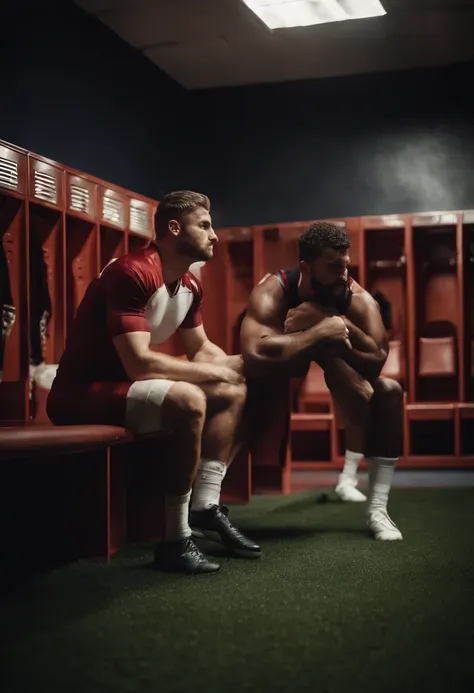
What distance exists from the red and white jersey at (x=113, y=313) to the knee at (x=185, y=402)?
0.24 m

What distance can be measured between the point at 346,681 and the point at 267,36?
579cm

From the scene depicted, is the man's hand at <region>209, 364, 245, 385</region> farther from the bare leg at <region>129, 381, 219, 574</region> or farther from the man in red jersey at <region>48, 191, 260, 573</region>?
the bare leg at <region>129, 381, 219, 574</region>

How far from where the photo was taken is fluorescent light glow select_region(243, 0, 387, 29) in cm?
592

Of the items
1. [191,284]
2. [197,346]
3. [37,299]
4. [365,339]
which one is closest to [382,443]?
[365,339]

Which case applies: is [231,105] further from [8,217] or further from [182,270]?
[182,270]

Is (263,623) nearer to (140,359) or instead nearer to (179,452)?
(179,452)

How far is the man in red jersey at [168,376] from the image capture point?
2.70 meters

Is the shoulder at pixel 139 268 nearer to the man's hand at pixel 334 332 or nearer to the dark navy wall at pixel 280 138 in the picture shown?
the man's hand at pixel 334 332

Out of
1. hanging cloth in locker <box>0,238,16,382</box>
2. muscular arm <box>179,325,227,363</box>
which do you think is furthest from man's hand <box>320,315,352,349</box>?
hanging cloth in locker <box>0,238,16,382</box>

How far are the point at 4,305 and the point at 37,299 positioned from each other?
0.47m

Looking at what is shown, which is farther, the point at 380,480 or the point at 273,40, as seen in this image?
the point at 273,40

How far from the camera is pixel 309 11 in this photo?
611cm

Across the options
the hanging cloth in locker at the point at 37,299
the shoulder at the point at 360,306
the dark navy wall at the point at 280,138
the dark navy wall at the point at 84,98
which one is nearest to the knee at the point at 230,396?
the shoulder at the point at 360,306

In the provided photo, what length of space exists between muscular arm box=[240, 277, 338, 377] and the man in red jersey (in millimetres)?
81
